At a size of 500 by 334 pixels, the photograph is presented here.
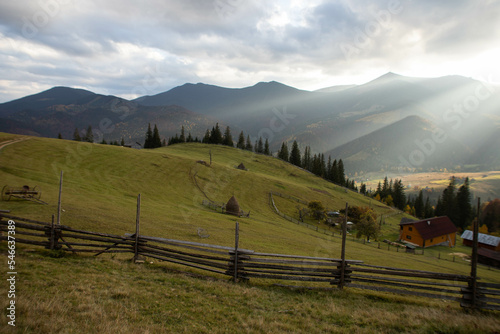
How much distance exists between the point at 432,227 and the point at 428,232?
3041mm

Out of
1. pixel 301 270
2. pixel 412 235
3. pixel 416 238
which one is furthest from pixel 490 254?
pixel 301 270

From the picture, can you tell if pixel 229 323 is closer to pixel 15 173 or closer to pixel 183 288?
pixel 183 288

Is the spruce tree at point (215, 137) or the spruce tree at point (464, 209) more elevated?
the spruce tree at point (215, 137)

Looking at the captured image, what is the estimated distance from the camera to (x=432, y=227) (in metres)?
60.3

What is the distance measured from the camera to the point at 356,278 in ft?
40.2

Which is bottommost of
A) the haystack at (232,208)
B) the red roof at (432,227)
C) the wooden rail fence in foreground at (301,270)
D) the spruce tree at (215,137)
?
the red roof at (432,227)

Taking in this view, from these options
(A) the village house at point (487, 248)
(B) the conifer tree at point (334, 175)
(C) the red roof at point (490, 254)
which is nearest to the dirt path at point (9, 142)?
(C) the red roof at point (490, 254)

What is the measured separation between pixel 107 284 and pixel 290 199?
56268 millimetres

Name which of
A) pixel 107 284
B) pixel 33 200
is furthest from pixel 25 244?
pixel 33 200

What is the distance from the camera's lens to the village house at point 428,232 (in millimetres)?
57750

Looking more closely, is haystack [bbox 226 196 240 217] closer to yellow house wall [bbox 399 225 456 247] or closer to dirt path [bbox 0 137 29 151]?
dirt path [bbox 0 137 29 151]

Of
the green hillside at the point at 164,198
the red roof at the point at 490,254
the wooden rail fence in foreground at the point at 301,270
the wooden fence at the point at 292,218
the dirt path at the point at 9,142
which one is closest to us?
the wooden rail fence in foreground at the point at 301,270

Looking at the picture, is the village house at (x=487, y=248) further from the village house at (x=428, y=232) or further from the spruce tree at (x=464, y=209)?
the spruce tree at (x=464, y=209)

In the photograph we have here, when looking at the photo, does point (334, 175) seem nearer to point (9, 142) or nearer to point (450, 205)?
point (450, 205)
